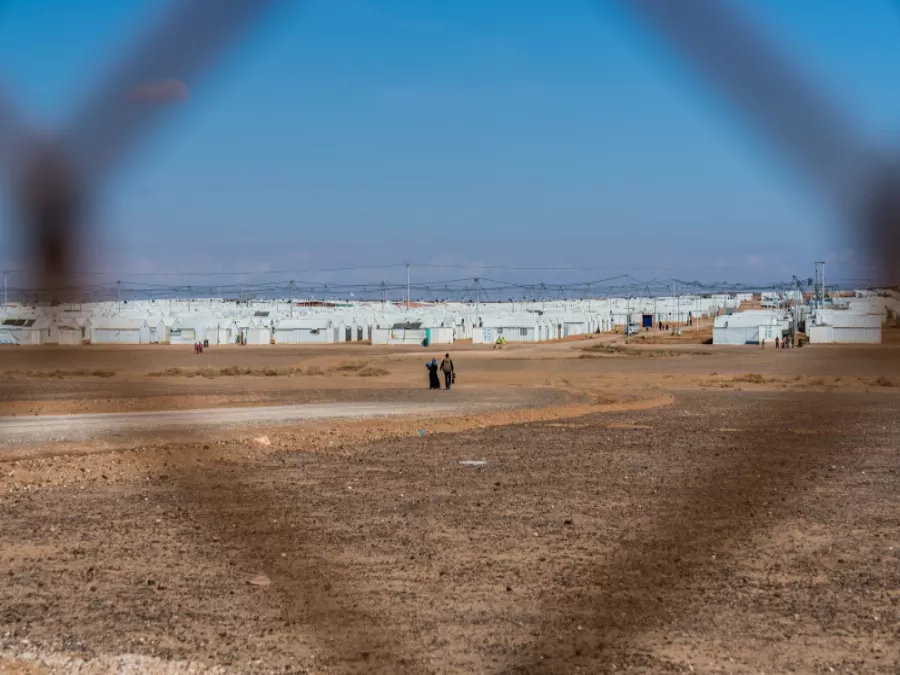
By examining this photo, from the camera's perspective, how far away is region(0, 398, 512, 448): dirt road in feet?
70.6

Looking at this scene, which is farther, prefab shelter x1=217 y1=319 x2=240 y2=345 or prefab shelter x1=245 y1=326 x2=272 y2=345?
prefab shelter x1=217 y1=319 x2=240 y2=345

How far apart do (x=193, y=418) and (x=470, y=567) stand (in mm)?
15792

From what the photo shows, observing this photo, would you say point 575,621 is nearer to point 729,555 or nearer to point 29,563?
point 729,555

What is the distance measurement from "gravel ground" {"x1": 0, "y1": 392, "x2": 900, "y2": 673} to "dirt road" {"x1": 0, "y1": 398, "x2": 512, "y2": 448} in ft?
18.7

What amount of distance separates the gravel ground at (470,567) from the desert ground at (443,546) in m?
0.03

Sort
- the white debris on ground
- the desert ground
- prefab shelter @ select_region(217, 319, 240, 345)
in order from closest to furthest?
1. the white debris on ground
2. the desert ground
3. prefab shelter @ select_region(217, 319, 240, 345)

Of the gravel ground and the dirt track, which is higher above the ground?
the gravel ground

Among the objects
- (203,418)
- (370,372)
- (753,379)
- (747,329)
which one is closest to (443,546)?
(203,418)

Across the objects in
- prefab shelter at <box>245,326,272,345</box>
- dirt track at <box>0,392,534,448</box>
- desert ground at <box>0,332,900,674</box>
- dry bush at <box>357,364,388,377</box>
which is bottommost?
prefab shelter at <box>245,326,272,345</box>

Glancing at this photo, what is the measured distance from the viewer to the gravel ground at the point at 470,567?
23.9 ft

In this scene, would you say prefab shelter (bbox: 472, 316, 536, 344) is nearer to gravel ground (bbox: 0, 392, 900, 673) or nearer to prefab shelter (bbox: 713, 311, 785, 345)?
prefab shelter (bbox: 713, 311, 785, 345)

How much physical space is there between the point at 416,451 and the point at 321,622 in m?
11.9

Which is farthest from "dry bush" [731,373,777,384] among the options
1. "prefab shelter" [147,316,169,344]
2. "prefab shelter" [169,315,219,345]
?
"prefab shelter" [147,316,169,344]

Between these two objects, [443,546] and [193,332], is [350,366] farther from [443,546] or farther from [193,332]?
[193,332]
